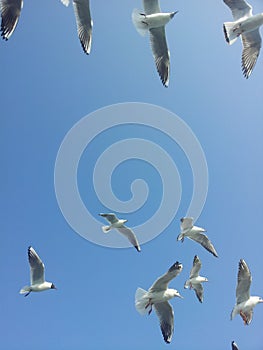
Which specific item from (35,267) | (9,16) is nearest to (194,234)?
(35,267)

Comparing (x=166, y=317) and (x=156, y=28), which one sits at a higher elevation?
(x=156, y=28)

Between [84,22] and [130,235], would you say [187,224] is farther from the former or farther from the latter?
[84,22]

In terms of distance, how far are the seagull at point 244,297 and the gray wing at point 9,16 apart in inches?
83.5

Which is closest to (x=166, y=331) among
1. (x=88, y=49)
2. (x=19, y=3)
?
(x=88, y=49)

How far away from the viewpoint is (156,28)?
3.73m

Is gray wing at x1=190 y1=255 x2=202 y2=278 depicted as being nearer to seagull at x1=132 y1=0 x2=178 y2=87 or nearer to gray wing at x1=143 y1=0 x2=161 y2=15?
seagull at x1=132 y1=0 x2=178 y2=87

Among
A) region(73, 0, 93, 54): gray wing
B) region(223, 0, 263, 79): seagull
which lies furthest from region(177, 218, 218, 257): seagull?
region(73, 0, 93, 54): gray wing

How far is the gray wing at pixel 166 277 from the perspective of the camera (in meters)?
3.62

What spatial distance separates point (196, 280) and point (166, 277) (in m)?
0.87

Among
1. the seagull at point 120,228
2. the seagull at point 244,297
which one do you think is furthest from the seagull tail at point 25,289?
the seagull at point 244,297

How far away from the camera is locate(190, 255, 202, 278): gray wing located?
14.8ft

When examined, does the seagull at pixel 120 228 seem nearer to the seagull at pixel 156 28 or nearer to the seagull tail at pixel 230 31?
the seagull at pixel 156 28

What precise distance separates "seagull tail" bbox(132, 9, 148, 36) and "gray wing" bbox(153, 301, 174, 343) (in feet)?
5.75

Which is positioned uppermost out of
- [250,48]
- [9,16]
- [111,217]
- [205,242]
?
[9,16]
